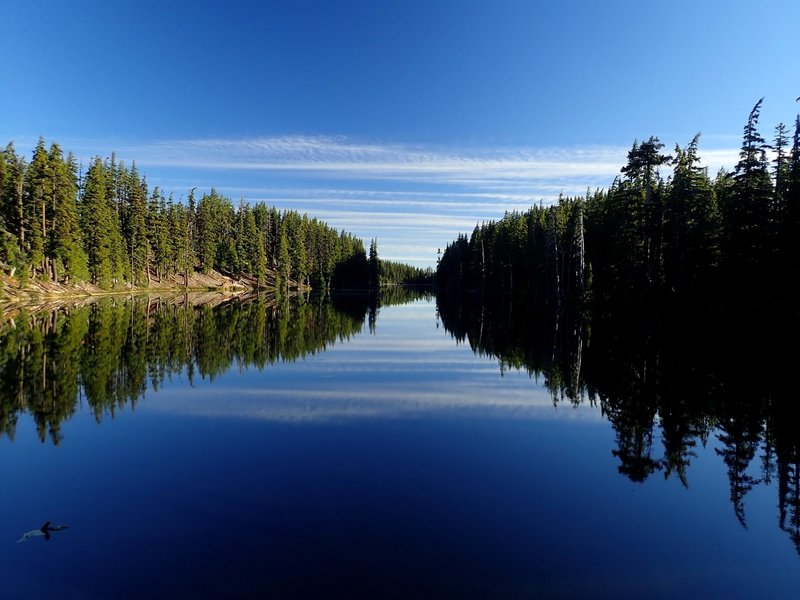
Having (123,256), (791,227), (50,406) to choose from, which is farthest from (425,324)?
(123,256)

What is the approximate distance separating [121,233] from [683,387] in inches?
3573

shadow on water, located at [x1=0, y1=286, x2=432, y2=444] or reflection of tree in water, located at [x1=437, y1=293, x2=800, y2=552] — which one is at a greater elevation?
shadow on water, located at [x1=0, y1=286, x2=432, y2=444]

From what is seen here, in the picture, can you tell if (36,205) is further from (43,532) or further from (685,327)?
(685,327)

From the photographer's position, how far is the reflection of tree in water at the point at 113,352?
17.3 m

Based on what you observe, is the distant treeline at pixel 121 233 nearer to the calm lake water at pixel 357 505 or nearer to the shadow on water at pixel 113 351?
the shadow on water at pixel 113 351

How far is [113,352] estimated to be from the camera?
26453mm

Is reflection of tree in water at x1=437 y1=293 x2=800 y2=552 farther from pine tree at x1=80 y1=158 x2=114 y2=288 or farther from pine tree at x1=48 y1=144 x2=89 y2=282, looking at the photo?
pine tree at x1=80 y1=158 x2=114 y2=288

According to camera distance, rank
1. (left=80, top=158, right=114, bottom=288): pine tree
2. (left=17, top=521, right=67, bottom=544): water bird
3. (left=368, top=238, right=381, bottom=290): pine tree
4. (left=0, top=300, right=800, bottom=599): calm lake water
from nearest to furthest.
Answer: (left=0, top=300, right=800, bottom=599): calm lake water < (left=17, top=521, right=67, bottom=544): water bird < (left=80, top=158, right=114, bottom=288): pine tree < (left=368, top=238, right=381, bottom=290): pine tree

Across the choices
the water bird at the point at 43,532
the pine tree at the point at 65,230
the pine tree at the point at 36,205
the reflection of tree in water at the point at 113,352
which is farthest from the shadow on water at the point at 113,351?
the pine tree at the point at 65,230

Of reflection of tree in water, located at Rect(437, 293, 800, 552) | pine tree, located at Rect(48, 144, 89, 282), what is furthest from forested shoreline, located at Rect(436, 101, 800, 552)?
pine tree, located at Rect(48, 144, 89, 282)

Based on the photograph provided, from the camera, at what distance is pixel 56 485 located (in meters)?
10.7

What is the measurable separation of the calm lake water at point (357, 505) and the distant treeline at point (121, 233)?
58.7 metres

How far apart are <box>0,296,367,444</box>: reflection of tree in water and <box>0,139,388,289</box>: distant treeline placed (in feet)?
80.1

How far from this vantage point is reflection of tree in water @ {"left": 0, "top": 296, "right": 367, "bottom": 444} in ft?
56.9
